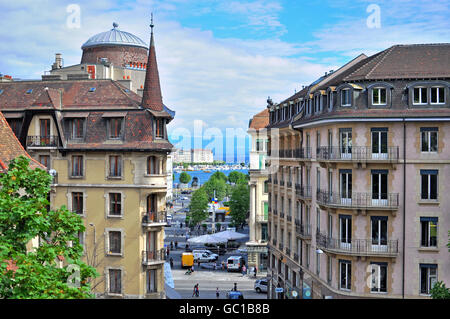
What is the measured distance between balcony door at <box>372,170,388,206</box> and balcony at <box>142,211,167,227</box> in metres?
16.2

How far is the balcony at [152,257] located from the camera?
4025 cm

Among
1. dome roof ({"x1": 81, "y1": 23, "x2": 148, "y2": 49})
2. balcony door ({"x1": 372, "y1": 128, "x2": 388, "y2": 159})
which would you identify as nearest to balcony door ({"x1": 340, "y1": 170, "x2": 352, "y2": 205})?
balcony door ({"x1": 372, "y1": 128, "x2": 388, "y2": 159})

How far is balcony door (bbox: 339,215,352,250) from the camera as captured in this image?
3547 cm

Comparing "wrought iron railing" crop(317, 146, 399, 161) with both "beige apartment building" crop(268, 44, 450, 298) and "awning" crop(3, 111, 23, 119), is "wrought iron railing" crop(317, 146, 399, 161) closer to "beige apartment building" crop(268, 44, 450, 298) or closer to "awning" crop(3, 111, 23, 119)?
"beige apartment building" crop(268, 44, 450, 298)

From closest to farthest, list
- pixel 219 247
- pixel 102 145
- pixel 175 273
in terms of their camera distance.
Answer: pixel 102 145 → pixel 175 273 → pixel 219 247

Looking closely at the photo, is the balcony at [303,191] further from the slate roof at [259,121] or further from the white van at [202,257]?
the white van at [202,257]

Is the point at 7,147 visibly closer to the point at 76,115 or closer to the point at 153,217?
the point at 76,115

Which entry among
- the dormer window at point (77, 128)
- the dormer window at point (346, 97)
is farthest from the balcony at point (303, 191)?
the dormer window at point (77, 128)

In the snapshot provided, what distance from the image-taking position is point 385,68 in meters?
35.8

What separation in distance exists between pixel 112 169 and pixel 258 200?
1352 inches

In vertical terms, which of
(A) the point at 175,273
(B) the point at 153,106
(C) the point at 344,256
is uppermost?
(B) the point at 153,106
